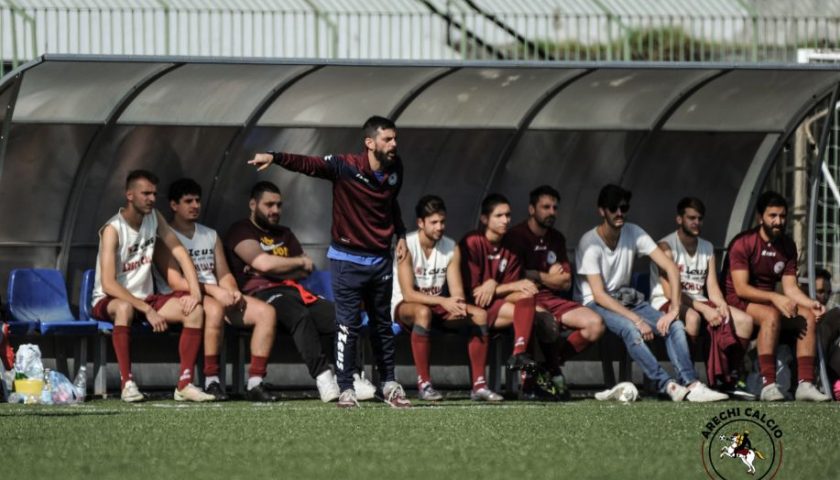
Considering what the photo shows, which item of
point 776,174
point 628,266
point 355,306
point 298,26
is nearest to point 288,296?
point 355,306

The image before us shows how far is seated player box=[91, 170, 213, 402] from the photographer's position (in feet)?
36.2

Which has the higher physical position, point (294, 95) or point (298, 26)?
point (298, 26)

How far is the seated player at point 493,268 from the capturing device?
11578 millimetres

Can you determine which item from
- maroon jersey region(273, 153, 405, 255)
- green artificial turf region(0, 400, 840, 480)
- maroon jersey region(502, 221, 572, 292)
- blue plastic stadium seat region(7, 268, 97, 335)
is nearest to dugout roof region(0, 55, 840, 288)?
blue plastic stadium seat region(7, 268, 97, 335)

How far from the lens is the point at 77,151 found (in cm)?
1212

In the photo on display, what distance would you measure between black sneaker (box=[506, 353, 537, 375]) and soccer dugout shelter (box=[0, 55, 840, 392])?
1.33 m

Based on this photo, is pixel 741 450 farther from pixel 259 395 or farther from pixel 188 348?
pixel 188 348

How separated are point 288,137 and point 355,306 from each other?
268 centimetres

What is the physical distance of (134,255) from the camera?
11.5 metres

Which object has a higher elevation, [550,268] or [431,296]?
[550,268]

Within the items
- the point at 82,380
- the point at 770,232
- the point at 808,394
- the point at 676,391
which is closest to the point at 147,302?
the point at 82,380

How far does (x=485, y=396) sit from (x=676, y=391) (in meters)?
1.29

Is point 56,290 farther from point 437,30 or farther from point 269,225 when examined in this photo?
point 437,30

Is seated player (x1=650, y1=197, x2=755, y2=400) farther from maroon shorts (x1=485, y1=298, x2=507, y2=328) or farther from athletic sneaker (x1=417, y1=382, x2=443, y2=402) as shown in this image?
athletic sneaker (x1=417, y1=382, x2=443, y2=402)
